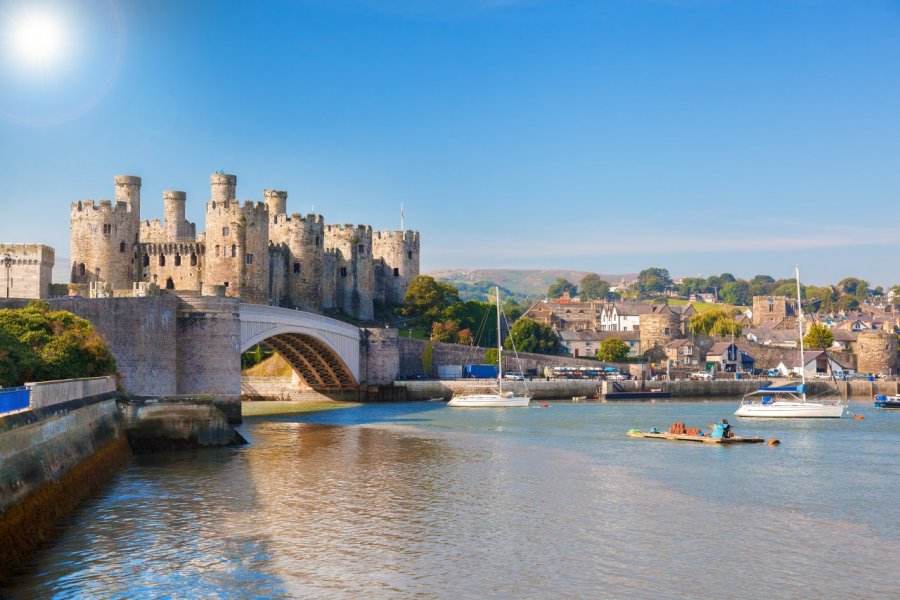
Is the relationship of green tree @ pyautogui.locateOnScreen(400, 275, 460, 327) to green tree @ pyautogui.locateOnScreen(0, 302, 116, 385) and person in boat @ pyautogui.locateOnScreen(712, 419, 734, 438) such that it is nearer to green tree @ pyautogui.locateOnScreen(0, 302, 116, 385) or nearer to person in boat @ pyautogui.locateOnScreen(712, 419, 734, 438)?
person in boat @ pyautogui.locateOnScreen(712, 419, 734, 438)

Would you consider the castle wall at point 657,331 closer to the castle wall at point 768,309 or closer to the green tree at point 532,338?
the green tree at point 532,338

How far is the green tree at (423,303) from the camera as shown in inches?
3290

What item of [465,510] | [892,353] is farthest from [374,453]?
[892,353]

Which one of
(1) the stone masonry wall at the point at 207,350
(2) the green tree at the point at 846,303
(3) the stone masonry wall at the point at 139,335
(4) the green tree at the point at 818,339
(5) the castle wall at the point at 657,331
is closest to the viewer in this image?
(3) the stone masonry wall at the point at 139,335

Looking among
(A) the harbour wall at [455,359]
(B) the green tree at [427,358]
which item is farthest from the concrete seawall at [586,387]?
(A) the harbour wall at [455,359]

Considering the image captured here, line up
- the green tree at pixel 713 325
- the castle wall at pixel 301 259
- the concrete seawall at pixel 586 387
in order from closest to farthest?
the concrete seawall at pixel 586 387 → the castle wall at pixel 301 259 → the green tree at pixel 713 325

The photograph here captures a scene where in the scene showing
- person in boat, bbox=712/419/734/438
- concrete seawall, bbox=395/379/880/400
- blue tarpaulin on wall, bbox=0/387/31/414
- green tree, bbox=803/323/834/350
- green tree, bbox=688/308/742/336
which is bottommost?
person in boat, bbox=712/419/734/438

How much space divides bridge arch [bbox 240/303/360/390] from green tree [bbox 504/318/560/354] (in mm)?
27176

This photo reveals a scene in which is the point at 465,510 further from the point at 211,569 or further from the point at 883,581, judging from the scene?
the point at 883,581

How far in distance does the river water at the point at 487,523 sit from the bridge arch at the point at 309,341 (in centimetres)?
1099

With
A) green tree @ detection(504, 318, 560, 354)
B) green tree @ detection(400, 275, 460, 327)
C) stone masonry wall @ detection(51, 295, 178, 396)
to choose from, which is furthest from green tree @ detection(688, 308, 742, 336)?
stone masonry wall @ detection(51, 295, 178, 396)

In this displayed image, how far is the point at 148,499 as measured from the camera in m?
24.0

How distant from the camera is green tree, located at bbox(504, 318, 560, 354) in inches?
Result: 3575

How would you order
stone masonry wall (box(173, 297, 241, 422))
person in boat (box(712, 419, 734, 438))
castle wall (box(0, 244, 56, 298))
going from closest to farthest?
person in boat (box(712, 419, 734, 438))
stone masonry wall (box(173, 297, 241, 422))
castle wall (box(0, 244, 56, 298))
